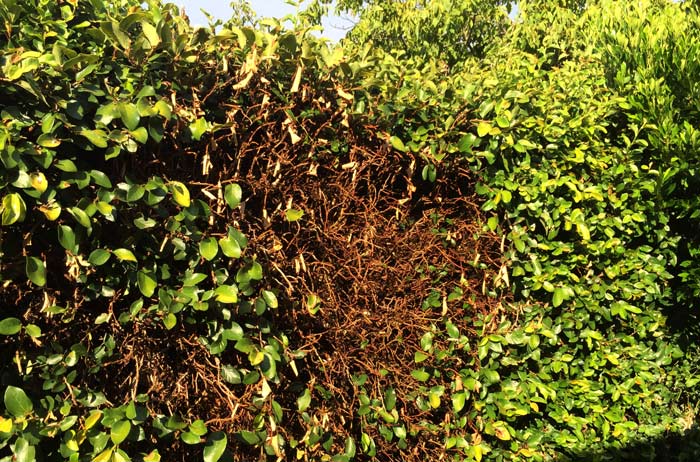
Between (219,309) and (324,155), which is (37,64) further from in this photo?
(324,155)

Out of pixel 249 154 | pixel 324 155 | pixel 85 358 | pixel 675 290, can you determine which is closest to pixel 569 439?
pixel 675 290

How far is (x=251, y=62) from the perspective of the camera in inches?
87.1

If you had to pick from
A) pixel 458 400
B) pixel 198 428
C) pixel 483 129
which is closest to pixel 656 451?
pixel 458 400

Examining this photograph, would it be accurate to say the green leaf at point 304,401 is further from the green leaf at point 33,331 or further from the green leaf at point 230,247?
the green leaf at point 33,331

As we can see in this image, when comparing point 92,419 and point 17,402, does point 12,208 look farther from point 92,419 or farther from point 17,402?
point 92,419

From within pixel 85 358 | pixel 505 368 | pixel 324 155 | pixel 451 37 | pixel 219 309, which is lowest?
pixel 85 358

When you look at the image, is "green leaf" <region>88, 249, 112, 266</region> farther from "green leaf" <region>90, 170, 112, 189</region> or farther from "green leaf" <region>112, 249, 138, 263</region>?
"green leaf" <region>90, 170, 112, 189</region>

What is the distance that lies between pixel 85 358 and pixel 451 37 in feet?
24.4

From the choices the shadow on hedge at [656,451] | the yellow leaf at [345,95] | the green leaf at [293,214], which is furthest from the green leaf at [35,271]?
the shadow on hedge at [656,451]

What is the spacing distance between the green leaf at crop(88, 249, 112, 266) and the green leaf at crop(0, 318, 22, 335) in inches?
12.3

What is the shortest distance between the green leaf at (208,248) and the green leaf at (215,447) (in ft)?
2.31

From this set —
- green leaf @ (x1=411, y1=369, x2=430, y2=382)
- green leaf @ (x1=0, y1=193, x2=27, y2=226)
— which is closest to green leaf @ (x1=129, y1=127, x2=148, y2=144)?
green leaf @ (x1=0, y1=193, x2=27, y2=226)

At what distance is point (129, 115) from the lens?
1.88 meters

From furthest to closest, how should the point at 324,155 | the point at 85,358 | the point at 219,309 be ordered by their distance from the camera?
the point at 324,155 → the point at 219,309 → the point at 85,358
